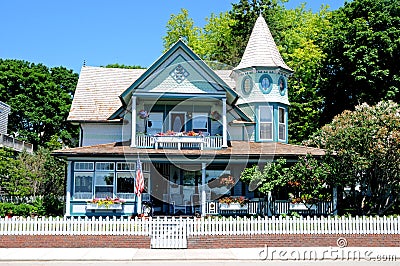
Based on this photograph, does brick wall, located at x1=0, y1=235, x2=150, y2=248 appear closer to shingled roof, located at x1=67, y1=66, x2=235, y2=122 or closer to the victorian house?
the victorian house

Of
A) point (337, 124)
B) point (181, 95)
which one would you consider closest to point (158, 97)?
point (181, 95)

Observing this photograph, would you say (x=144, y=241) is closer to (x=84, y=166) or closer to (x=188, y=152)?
(x=188, y=152)

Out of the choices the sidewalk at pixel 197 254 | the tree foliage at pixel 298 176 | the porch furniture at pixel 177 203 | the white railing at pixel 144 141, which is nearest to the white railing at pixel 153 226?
the sidewalk at pixel 197 254

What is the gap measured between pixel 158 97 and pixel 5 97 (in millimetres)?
33611

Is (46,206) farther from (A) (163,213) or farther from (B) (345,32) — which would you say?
(B) (345,32)

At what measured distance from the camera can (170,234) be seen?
17219 millimetres

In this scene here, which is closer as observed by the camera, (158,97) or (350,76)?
(158,97)

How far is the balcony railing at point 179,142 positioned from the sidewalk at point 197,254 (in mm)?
8391

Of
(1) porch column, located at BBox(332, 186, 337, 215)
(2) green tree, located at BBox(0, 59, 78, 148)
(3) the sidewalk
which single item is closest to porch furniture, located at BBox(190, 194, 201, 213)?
(1) porch column, located at BBox(332, 186, 337, 215)

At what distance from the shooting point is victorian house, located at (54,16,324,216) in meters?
24.3

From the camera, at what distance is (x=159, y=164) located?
27.0 m

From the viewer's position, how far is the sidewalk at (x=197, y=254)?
15.3m

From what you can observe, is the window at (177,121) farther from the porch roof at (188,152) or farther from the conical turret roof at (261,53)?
the conical turret roof at (261,53)

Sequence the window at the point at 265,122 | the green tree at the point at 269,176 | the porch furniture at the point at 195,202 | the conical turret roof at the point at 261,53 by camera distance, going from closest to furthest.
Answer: the green tree at the point at 269,176, the porch furniture at the point at 195,202, the window at the point at 265,122, the conical turret roof at the point at 261,53
